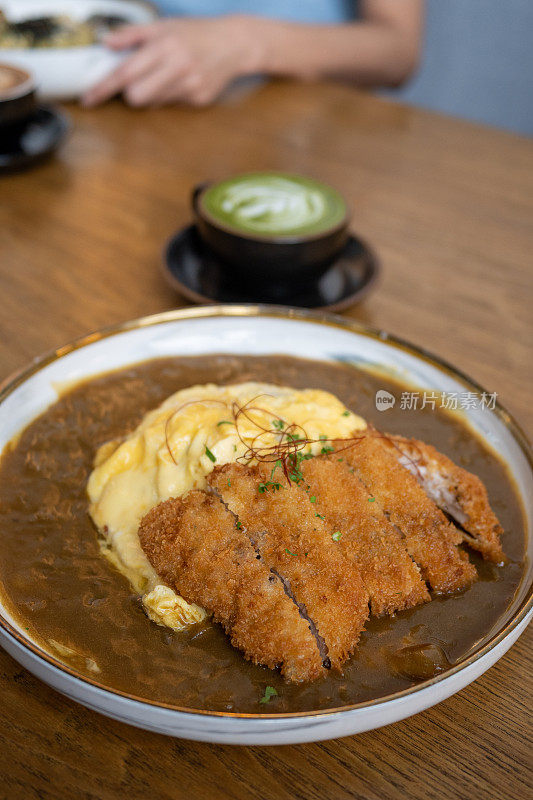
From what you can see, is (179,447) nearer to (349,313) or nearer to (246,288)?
(246,288)

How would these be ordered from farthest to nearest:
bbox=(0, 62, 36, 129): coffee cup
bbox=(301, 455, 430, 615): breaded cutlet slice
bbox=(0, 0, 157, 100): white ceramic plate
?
1. bbox=(0, 0, 157, 100): white ceramic plate
2. bbox=(0, 62, 36, 129): coffee cup
3. bbox=(301, 455, 430, 615): breaded cutlet slice

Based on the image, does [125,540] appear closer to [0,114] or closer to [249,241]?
[249,241]

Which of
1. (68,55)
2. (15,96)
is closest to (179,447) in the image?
(15,96)

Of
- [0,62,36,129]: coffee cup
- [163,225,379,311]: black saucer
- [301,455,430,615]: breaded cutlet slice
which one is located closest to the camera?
[301,455,430,615]: breaded cutlet slice

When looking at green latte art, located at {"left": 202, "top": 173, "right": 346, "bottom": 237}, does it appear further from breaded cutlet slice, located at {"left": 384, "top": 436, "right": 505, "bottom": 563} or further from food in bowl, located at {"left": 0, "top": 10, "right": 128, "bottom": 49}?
food in bowl, located at {"left": 0, "top": 10, "right": 128, "bottom": 49}

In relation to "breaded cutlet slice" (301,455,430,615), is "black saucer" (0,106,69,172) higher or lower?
higher

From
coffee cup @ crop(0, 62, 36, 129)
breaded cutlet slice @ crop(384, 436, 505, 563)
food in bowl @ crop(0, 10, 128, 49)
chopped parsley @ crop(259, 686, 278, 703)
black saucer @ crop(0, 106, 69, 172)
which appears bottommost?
breaded cutlet slice @ crop(384, 436, 505, 563)

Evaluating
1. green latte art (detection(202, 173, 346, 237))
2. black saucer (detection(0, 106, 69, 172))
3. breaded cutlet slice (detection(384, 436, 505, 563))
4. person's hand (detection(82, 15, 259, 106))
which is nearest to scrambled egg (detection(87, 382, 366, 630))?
breaded cutlet slice (detection(384, 436, 505, 563))

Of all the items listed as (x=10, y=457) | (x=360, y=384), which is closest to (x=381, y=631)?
(x=360, y=384)
